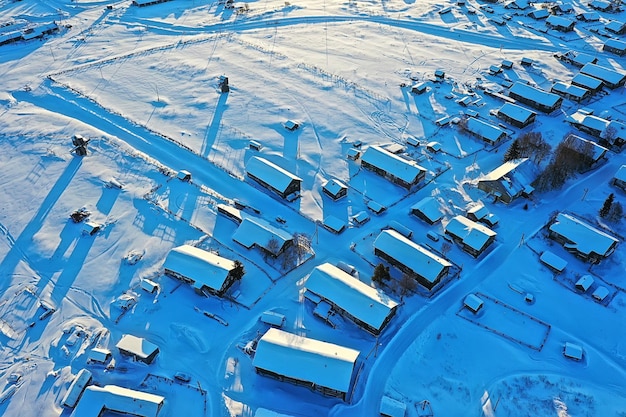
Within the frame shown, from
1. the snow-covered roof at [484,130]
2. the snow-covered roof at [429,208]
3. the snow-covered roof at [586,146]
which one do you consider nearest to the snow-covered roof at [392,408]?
the snow-covered roof at [429,208]

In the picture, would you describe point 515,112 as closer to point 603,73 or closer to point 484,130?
point 484,130

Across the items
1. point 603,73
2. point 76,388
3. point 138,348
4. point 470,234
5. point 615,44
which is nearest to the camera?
point 76,388

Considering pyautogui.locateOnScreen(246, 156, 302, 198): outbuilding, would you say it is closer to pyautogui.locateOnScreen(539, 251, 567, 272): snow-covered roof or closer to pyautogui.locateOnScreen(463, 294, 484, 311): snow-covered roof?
pyautogui.locateOnScreen(463, 294, 484, 311): snow-covered roof

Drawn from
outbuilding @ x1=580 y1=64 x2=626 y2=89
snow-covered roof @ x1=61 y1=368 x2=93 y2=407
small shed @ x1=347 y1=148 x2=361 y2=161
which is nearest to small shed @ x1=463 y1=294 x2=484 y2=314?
small shed @ x1=347 y1=148 x2=361 y2=161

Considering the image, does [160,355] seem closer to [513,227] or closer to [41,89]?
[513,227]

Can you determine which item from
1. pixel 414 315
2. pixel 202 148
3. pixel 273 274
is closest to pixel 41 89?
pixel 202 148

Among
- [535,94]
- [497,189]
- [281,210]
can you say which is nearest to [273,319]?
[281,210]

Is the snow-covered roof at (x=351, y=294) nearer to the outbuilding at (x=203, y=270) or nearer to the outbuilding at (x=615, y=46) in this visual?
the outbuilding at (x=203, y=270)
